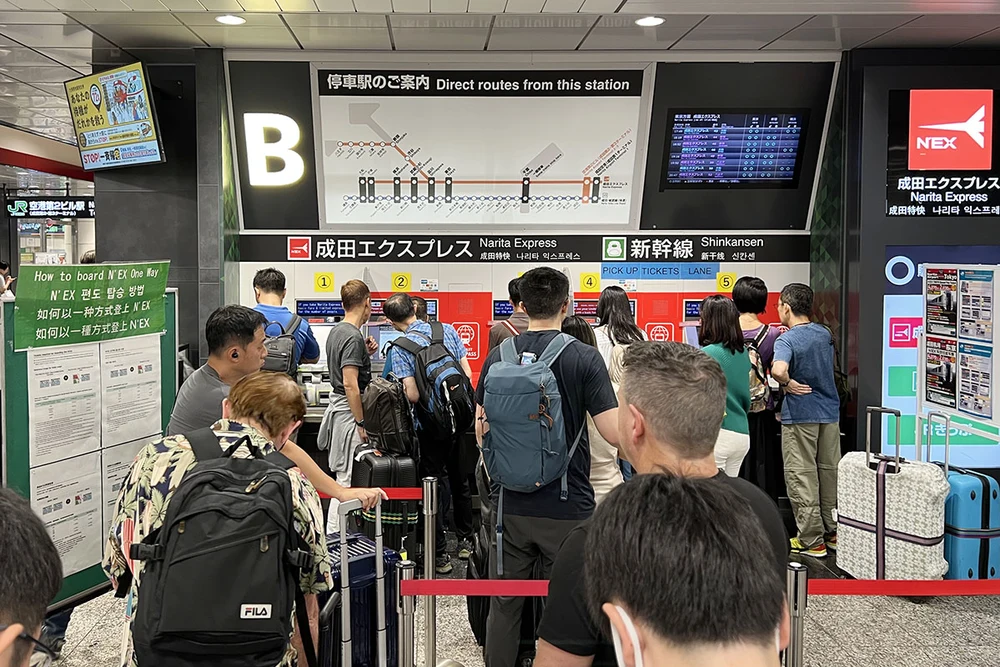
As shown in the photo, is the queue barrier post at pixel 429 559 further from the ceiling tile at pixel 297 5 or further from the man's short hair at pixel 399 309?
the ceiling tile at pixel 297 5

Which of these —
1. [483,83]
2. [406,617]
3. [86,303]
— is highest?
[483,83]

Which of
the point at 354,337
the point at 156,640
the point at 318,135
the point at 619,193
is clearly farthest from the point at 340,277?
the point at 156,640

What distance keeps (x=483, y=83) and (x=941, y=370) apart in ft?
12.1

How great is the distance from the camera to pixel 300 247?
6.88 meters

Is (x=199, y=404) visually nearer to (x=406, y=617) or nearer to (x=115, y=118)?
(x=406, y=617)

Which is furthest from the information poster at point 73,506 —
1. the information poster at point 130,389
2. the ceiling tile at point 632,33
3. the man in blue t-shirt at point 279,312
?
the ceiling tile at point 632,33

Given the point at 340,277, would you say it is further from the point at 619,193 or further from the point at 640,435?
the point at 640,435

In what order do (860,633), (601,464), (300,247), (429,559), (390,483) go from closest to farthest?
(601,464) < (429,559) < (860,633) < (390,483) < (300,247)

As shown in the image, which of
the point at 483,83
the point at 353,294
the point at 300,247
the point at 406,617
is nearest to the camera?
the point at 406,617

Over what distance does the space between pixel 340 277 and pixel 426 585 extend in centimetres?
441

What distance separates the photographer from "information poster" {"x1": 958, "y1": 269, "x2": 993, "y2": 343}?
463 cm

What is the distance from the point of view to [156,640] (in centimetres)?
200

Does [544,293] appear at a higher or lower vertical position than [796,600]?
higher

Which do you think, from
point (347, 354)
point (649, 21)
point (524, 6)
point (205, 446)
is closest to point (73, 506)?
point (347, 354)
